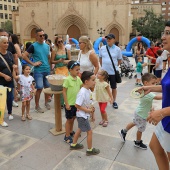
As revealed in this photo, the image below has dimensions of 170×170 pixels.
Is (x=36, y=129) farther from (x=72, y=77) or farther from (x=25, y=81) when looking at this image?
(x=72, y=77)

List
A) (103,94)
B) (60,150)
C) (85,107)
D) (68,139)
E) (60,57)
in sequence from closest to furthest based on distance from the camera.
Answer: (85,107), (60,150), (68,139), (103,94), (60,57)

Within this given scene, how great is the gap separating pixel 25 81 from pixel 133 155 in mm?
2680

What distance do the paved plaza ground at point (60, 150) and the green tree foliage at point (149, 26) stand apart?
32348mm

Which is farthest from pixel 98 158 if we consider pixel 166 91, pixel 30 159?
pixel 166 91

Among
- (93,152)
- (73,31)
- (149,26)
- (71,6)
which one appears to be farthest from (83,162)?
(149,26)

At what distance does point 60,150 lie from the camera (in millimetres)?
3137

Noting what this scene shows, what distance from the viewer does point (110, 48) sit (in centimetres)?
482

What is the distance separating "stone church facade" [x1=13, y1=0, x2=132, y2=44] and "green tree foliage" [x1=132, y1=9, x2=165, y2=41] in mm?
3084

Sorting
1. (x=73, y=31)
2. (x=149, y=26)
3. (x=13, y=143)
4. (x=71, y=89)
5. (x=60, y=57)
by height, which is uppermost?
(x=149, y=26)

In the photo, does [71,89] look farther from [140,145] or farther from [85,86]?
[140,145]

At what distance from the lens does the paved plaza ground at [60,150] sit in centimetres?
276

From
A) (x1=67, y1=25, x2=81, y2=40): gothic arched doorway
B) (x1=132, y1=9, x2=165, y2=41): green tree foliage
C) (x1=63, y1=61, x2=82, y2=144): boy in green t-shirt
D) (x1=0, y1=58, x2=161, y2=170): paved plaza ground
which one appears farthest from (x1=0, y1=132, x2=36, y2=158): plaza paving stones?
(x1=132, y1=9, x2=165, y2=41): green tree foliage

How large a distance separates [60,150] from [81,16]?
98.1ft

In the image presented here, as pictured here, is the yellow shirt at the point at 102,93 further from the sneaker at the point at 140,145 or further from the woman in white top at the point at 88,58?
the sneaker at the point at 140,145
